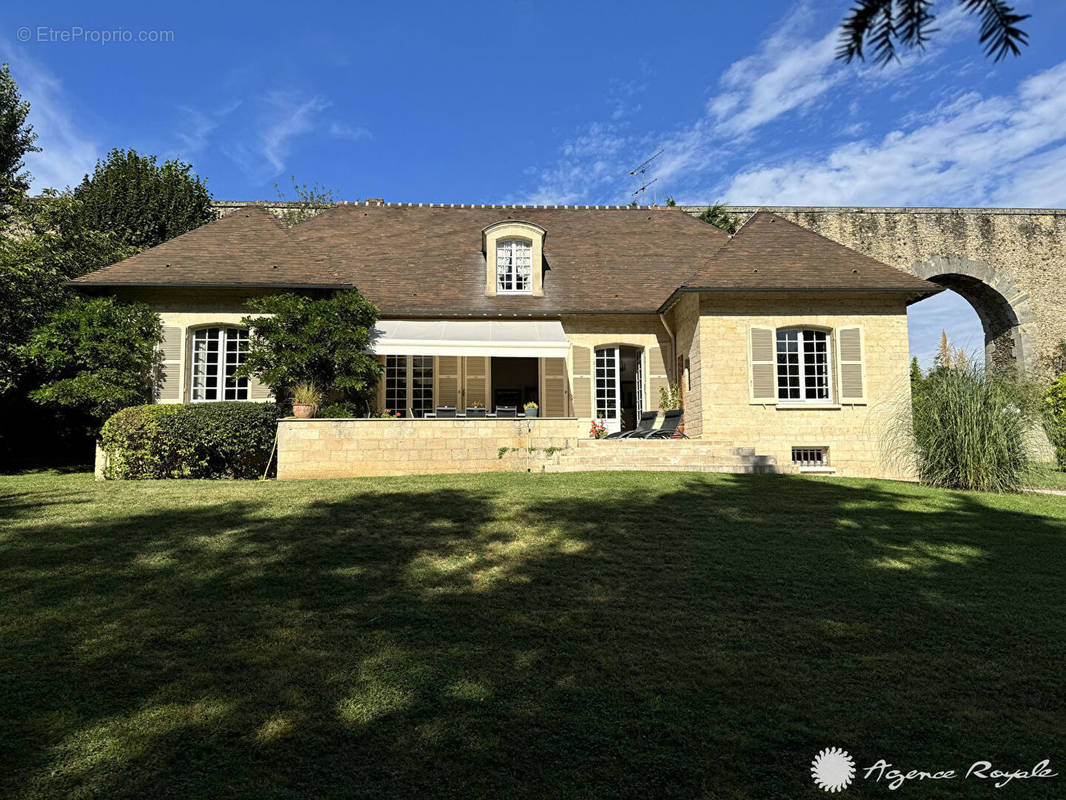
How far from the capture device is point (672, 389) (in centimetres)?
1827

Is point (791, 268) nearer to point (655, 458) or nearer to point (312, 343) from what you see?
point (655, 458)

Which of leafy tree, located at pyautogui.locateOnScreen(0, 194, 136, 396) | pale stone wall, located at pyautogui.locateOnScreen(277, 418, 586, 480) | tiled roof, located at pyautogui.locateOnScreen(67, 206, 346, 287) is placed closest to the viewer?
pale stone wall, located at pyautogui.locateOnScreen(277, 418, 586, 480)

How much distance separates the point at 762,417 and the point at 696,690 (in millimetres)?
13414

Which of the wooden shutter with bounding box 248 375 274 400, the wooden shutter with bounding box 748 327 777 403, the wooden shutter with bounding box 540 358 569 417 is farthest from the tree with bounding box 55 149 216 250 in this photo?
the wooden shutter with bounding box 748 327 777 403

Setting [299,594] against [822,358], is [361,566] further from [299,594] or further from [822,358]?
[822,358]

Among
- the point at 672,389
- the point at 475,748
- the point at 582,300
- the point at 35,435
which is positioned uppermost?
the point at 582,300

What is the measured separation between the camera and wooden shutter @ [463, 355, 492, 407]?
61.9ft

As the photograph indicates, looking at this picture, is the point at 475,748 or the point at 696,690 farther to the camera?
the point at 696,690

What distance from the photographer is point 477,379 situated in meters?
18.9

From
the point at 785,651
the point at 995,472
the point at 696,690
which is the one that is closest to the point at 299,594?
the point at 696,690

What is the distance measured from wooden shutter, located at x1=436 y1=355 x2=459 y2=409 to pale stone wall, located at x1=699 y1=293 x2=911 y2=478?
282 inches

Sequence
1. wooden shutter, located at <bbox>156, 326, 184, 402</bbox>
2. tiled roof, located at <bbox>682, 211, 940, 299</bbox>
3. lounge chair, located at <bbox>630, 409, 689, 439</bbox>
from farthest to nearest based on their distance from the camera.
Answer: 1. lounge chair, located at <bbox>630, 409, 689, 439</bbox>
2. wooden shutter, located at <bbox>156, 326, 184, 402</bbox>
3. tiled roof, located at <bbox>682, 211, 940, 299</bbox>

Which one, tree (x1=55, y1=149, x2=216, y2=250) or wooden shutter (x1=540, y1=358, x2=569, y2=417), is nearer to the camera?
wooden shutter (x1=540, y1=358, x2=569, y2=417)

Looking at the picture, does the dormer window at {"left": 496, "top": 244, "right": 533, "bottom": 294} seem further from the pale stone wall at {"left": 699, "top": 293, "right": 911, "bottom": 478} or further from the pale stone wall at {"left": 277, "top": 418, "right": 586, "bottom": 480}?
the pale stone wall at {"left": 277, "top": 418, "right": 586, "bottom": 480}
